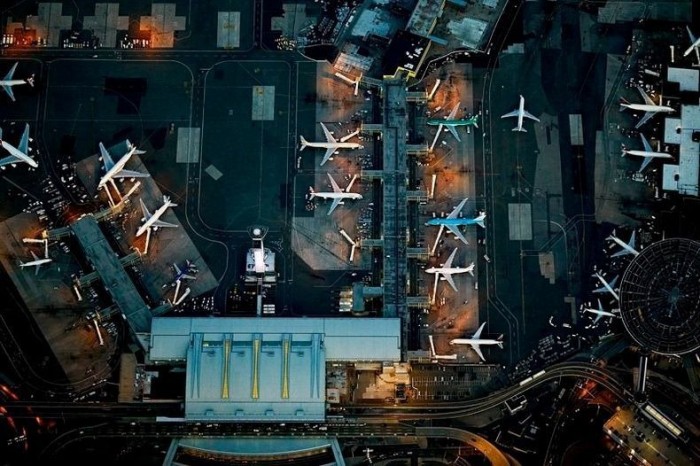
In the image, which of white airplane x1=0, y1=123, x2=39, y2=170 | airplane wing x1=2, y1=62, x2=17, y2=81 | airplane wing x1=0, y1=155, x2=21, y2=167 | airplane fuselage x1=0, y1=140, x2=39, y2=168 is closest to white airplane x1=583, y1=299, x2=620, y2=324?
airplane fuselage x1=0, y1=140, x2=39, y2=168

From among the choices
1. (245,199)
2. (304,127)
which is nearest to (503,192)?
(304,127)

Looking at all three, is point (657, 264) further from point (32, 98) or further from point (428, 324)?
point (32, 98)

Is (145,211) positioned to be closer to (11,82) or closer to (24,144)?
(24,144)

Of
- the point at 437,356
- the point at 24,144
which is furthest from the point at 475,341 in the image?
the point at 24,144

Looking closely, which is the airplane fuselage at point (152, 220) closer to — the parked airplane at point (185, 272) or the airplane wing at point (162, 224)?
the airplane wing at point (162, 224)

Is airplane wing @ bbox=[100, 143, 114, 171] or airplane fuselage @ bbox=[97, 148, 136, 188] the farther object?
airplane wing @ bbox=[100, 143, 114, 171]

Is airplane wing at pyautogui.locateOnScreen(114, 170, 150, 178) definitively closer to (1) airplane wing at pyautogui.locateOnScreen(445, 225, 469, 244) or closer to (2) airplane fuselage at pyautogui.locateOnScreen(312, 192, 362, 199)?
(2) airplane fuselage at pyautogui.locateOnScreen(312, 192, 362, 199)

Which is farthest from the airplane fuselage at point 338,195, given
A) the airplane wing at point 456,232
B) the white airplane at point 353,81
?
the white airplane at point 353,81
